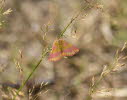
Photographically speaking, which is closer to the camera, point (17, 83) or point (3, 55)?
point (17, 83)

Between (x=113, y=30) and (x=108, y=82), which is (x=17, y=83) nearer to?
(x=108, y=82)

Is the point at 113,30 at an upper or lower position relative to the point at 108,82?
upper

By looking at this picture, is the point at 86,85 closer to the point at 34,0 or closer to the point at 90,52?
the point at 90,52

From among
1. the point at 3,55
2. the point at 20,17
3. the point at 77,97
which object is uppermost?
the point at 20,17

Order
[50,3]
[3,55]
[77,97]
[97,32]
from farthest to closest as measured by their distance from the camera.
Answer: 1. [50,3]
2. [97,32]
3. [3,55]
4. [77,97]

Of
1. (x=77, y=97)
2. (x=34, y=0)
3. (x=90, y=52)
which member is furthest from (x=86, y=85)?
(x=34, y=0)

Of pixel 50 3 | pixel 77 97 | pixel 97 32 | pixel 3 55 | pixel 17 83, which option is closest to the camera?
pixel 17 83
